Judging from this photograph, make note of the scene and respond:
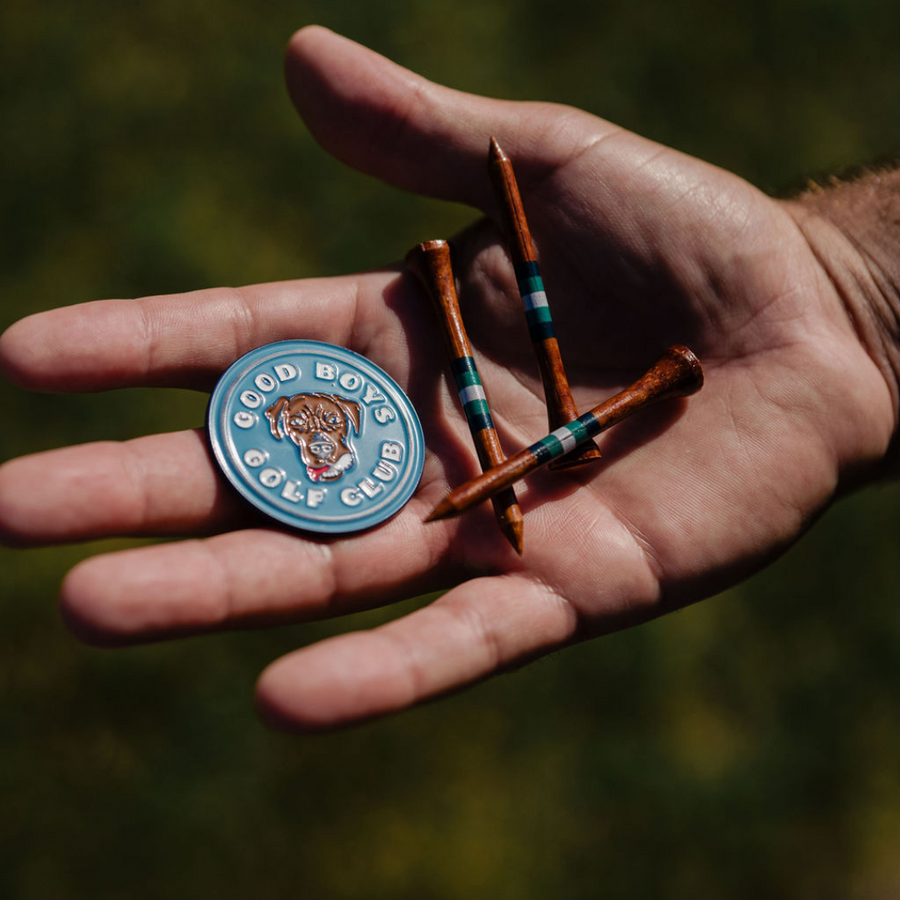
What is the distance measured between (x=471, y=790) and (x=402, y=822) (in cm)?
37

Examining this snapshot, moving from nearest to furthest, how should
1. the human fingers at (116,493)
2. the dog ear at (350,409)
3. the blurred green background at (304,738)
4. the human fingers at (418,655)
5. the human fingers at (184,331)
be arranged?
the human fingers at (418,655) → the human fingers at (116,493) → the human fingers at (184,331) → the dog ear at (350,409) → the blurred green background at (304,738)

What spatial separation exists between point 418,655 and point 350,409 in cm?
122

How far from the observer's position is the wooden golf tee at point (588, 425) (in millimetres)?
3230

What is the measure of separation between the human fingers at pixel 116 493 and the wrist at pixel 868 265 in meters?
2.77

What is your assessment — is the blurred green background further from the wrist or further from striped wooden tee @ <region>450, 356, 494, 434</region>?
striped wooden tee @ <region>450, 356, 494, 434</region>

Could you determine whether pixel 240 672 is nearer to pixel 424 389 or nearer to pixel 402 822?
pixel 402 822

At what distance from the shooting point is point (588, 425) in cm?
353

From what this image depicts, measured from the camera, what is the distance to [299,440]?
3.45 meters

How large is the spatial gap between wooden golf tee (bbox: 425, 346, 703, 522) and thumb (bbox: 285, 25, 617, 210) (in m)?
1.09

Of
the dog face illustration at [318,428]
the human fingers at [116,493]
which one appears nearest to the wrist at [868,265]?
the dog face illustration at [318,428]

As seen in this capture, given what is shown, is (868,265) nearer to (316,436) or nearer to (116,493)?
(316,436)

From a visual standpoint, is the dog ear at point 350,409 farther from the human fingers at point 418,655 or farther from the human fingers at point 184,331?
the human fingers at point 418,655

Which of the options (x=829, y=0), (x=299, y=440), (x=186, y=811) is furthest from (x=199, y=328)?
(x=829, y=0)

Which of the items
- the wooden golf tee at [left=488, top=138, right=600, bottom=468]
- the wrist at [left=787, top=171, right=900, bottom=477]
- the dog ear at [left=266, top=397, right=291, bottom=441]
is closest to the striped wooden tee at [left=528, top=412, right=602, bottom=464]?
the wooden golf tee at [left=488, top=138, right=600, bottom=468]
